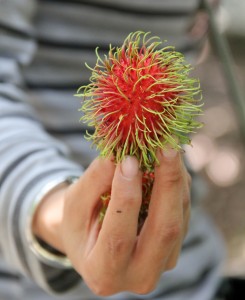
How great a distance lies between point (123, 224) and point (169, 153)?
86 mm

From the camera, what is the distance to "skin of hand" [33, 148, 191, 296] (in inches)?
23.8

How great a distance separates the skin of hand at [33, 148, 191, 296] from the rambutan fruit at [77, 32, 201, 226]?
0.05 ft

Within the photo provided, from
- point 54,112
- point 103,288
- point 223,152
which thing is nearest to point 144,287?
point 103,288

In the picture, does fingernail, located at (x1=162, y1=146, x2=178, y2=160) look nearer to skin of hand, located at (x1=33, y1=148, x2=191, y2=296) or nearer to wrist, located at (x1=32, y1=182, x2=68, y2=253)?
skin of hand, located at (x1=33, y1=148, x2=191, y2=296)

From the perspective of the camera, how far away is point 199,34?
1.36m

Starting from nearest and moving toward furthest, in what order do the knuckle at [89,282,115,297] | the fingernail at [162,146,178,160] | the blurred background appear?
the fingernail at [162,146,178,160], the knuckle at [89,282,115,297], the blurred background

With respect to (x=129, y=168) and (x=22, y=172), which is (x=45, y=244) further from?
(x=129, y=168)

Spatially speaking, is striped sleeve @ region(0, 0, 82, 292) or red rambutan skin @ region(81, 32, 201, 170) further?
striped sleeve @ region(0, 0, 82, 292)

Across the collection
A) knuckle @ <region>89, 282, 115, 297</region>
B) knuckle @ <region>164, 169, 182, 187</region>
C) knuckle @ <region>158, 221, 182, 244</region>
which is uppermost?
knuckle @ <region>164, 169, 182, 187</region>

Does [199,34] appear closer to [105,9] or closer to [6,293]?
[105,9]

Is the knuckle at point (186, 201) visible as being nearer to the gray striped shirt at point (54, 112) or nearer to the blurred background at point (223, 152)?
the gray striped shirt at point (54, 112)

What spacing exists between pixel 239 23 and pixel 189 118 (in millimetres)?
3808

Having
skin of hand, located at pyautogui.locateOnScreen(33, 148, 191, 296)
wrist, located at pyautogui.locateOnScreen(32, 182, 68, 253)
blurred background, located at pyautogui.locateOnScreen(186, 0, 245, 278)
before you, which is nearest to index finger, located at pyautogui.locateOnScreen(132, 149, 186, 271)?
skin of hand, located at pyautogui.locateOnScreen(33, 148, 191, 296)

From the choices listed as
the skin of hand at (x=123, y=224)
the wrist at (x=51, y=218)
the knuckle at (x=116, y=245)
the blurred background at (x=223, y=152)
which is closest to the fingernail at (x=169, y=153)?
the skin of hand at (x=123, y=224)
